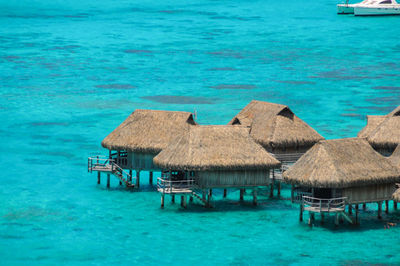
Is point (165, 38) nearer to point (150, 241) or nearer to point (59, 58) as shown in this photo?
point (59, 58)

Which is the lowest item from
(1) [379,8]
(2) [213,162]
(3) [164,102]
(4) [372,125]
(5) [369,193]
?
(5) [369,193]

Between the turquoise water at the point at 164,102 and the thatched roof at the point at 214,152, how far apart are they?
3013 mm

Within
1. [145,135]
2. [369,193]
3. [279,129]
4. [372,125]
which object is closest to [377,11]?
[372,125]

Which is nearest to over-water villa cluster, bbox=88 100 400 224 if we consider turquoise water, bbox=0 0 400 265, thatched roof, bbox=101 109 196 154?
thatched roof, bbox=101 109 196 154

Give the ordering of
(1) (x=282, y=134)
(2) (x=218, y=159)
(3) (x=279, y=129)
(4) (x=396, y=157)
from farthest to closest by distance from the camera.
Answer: (3) (x=279, y=129) → (1) (x=282, y=134) → (4) (x=396, y=157) → (2) (x=218, y=159)

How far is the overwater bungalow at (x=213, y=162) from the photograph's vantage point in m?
46.2

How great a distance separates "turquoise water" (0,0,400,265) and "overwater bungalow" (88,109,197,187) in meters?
1.78

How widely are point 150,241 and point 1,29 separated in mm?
122191

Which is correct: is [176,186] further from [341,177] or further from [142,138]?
[341,177]

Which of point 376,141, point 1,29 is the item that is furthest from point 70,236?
point 1,29

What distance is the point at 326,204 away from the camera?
1706 inches

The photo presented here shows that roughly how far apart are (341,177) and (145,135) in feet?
45.2

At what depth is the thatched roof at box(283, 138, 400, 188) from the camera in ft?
141

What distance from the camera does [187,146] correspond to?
46.9m
